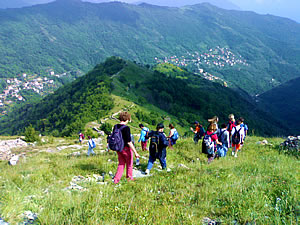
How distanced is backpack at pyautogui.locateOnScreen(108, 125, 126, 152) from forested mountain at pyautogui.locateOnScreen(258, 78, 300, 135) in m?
146

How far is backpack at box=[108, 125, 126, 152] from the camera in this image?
17.2 ft

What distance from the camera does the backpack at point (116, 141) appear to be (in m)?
5.25

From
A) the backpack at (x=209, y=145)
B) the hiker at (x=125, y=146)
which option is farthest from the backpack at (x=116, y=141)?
the backpack at (x=209, y=145)

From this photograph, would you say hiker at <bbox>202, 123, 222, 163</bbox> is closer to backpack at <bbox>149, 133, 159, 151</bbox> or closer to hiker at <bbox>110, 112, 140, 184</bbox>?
backpack at <bbox>149, 133, 159, 151</bbox>

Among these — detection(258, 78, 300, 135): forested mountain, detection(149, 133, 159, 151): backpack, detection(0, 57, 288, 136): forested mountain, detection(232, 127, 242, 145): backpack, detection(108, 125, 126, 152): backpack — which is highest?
detection(108, 125, 126, 152): backpack

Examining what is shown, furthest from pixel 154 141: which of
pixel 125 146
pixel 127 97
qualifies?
pixel 127 97

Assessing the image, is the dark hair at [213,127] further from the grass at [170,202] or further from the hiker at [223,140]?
the grass at [170,202]

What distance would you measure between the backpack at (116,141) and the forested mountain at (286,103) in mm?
145682

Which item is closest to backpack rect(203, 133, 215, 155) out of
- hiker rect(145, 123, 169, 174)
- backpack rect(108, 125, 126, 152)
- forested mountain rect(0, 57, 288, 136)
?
hiker rect(145, 123, 169, 174)

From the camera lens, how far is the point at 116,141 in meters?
5.27

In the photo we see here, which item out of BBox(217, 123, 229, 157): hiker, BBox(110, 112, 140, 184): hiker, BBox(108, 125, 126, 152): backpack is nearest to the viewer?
BBox(108, 125, 126, 152): backpack

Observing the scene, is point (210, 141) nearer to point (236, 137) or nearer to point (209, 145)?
point (209, 145)

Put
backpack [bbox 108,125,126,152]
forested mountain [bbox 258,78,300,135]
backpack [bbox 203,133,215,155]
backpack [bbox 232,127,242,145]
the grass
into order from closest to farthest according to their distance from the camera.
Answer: the grass
backpack [bbox 108,125,126,152]
backpack [bbox 203,133,215,155]
backpack [bbox 232,127,242,145]
forested mountain [bbox 258,78,300,135]

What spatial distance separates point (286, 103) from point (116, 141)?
663 feet
